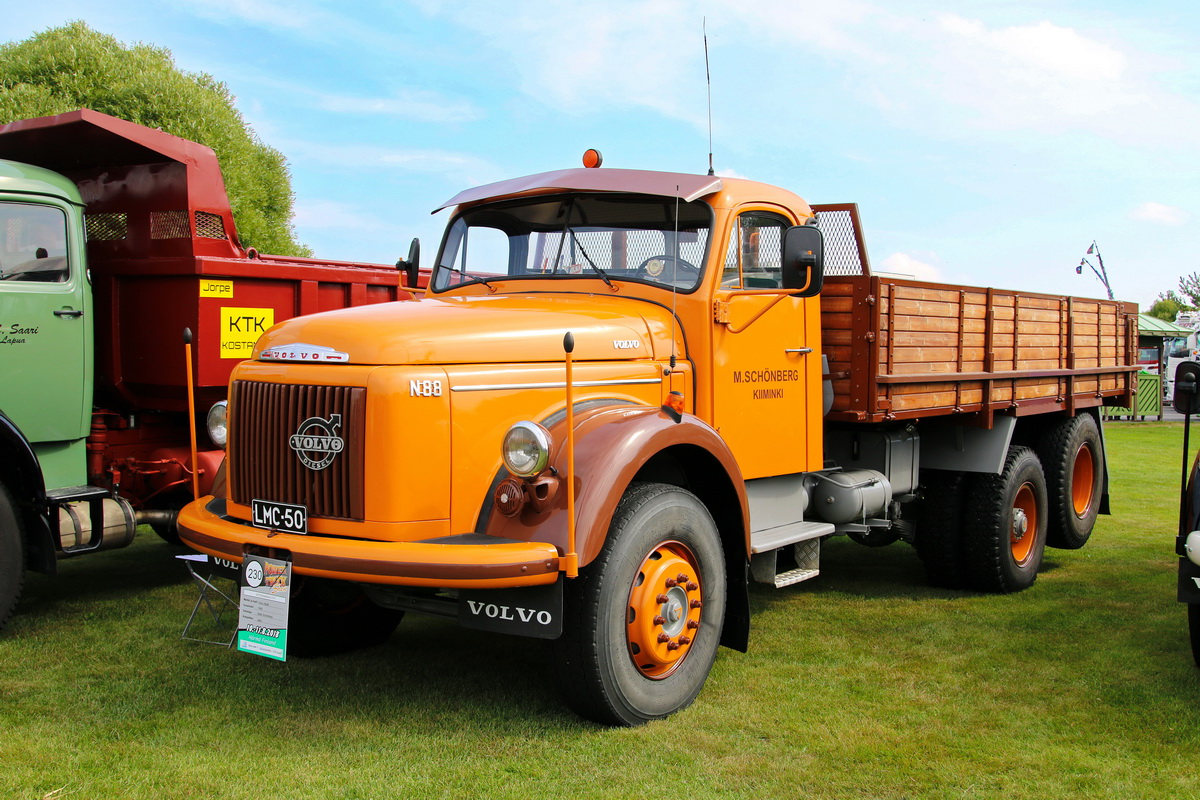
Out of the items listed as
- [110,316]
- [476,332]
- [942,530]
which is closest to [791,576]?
[942,530]

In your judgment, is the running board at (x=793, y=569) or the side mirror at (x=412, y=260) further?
the side mirror at (x=412, y=260)

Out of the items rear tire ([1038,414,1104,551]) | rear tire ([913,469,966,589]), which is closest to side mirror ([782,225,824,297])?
rear tire ([913,469,966,589])

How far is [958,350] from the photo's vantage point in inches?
256

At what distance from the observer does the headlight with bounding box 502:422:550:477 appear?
3707 millimetres

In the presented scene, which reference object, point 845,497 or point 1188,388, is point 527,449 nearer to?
point 845,497

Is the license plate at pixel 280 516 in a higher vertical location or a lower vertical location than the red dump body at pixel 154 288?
lower

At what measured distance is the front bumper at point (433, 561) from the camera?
360cm

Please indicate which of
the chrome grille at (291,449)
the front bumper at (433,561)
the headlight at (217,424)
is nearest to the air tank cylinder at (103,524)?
the headlight at (217,424)

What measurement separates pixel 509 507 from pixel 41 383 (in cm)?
360

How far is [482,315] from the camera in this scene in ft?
14.1

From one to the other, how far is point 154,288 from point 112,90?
15.4 metres

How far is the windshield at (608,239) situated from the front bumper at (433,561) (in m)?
1.69

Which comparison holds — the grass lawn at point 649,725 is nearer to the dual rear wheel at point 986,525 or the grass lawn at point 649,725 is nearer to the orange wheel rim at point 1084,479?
the dual rear wheel at point 986,525

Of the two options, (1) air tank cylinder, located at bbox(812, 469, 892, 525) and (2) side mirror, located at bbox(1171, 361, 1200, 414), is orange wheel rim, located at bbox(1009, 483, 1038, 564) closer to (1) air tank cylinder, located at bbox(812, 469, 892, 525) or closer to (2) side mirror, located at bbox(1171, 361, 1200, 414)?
(1) air tank cylinder, located at bbox(812, 469, 892, 525)
